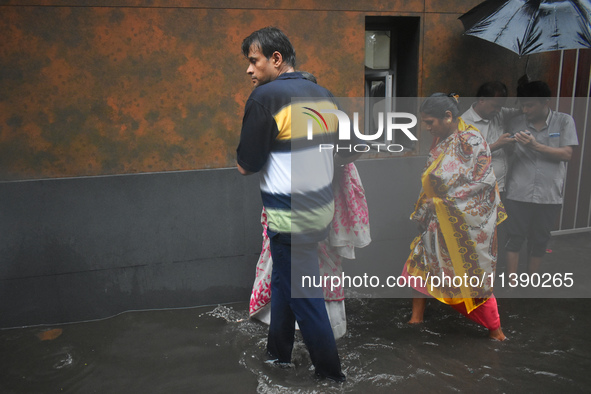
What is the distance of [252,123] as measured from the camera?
2490 mm

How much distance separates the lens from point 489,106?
4066mm

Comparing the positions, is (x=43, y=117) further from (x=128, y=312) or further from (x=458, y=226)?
(x=458, y=226)

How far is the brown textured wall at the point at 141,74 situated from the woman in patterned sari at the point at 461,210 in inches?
44.6

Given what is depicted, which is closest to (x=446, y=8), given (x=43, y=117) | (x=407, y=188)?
(x=407, y=188)

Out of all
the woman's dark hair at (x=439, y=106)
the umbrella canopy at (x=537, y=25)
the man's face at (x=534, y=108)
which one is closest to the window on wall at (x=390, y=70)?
the umbrella canopy at (x=537, y=25)

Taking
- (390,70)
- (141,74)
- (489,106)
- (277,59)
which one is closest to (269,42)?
(277,59)

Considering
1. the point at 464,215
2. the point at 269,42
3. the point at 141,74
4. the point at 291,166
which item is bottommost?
the point at 464,215

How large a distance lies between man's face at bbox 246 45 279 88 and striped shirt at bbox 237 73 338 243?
11cm

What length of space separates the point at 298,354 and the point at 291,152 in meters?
1.34

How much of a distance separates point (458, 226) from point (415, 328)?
34.3 inches

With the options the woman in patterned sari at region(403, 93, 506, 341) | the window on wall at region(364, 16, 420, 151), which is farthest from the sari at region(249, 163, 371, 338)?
the window on wall at region(364, 16, 420, 151)

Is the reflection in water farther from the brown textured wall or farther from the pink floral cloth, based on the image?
the brown textured wall

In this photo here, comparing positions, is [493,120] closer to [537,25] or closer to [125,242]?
[537,25]

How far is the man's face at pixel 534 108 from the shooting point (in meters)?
4.00
